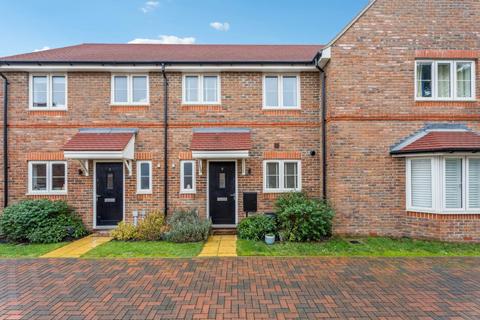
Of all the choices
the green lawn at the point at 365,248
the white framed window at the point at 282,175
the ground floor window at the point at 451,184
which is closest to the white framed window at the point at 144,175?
the green lawn at the point at 365,248

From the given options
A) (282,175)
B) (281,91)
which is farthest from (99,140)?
(281,91)

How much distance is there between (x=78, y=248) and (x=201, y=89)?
21.1 feet

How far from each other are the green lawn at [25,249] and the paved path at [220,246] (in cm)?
439

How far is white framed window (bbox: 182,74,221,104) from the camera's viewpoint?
32.6ft

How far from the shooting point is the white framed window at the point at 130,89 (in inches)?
387

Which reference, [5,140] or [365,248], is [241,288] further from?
[5,140]

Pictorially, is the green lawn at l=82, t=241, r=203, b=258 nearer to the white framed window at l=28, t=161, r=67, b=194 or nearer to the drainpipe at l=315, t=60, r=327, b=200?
the white framed window at l=28, t=161, r=67, b=194

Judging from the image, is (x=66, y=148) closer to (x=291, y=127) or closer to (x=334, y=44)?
(x=291, y=127)

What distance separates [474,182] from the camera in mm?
8312

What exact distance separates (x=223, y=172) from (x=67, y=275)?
549 cm

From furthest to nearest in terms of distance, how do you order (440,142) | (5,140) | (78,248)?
(5,140), (440,142), (78,248)

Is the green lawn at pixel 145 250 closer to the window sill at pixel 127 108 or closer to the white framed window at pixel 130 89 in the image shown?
the window sill at pixel 127 108

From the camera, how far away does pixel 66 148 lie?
8695mm

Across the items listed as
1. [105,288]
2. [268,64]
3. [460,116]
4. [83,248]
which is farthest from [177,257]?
[460,116]
